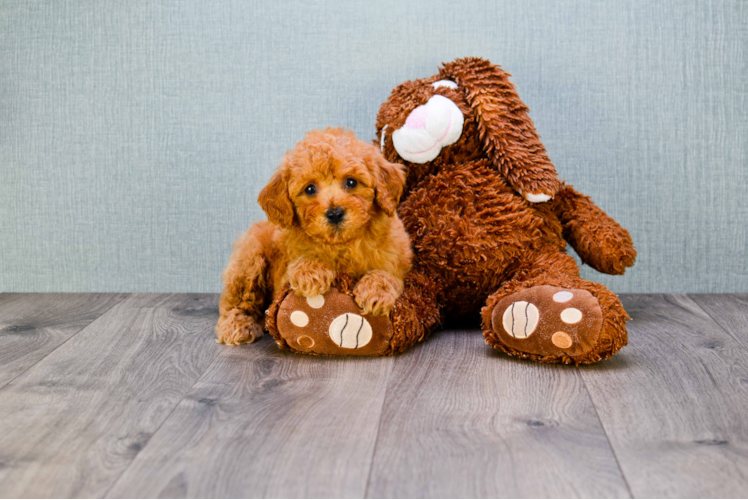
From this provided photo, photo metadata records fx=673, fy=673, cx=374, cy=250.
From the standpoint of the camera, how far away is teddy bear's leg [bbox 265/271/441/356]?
162 cm

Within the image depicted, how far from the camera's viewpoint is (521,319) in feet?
5.18

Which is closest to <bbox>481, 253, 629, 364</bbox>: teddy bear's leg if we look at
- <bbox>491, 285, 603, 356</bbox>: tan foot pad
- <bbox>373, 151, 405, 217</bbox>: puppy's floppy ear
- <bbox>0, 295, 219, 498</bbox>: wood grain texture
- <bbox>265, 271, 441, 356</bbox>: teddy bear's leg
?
<bbox>491, 285, 603, 356</bbox>: tan foot pad

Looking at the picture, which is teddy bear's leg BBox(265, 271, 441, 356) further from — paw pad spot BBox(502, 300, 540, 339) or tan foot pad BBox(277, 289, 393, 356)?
paw pad spot BBox(502, 300, 540, 339)

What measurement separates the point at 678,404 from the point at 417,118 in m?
0.94

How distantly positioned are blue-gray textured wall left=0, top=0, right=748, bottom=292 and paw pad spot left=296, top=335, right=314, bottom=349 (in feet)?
2.55

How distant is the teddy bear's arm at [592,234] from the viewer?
1889 mm

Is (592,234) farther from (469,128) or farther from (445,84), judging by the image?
(445,84)

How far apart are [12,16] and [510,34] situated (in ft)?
5.50

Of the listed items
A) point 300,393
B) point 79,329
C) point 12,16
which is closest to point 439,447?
point 300,393

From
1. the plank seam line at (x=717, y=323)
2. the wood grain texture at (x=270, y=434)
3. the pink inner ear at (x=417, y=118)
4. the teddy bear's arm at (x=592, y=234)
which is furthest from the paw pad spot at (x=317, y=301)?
the plank seam line at (x=717, y=323)

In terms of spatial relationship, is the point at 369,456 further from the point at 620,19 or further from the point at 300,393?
the point at 620,19

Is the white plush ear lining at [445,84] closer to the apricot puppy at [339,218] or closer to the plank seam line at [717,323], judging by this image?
the apricot puppy at [339,218]

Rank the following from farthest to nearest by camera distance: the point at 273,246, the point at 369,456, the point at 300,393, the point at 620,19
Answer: the point at 620,19
the point at 273,246
the point at 300,393
the point at 369,456

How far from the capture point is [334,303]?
163cm
